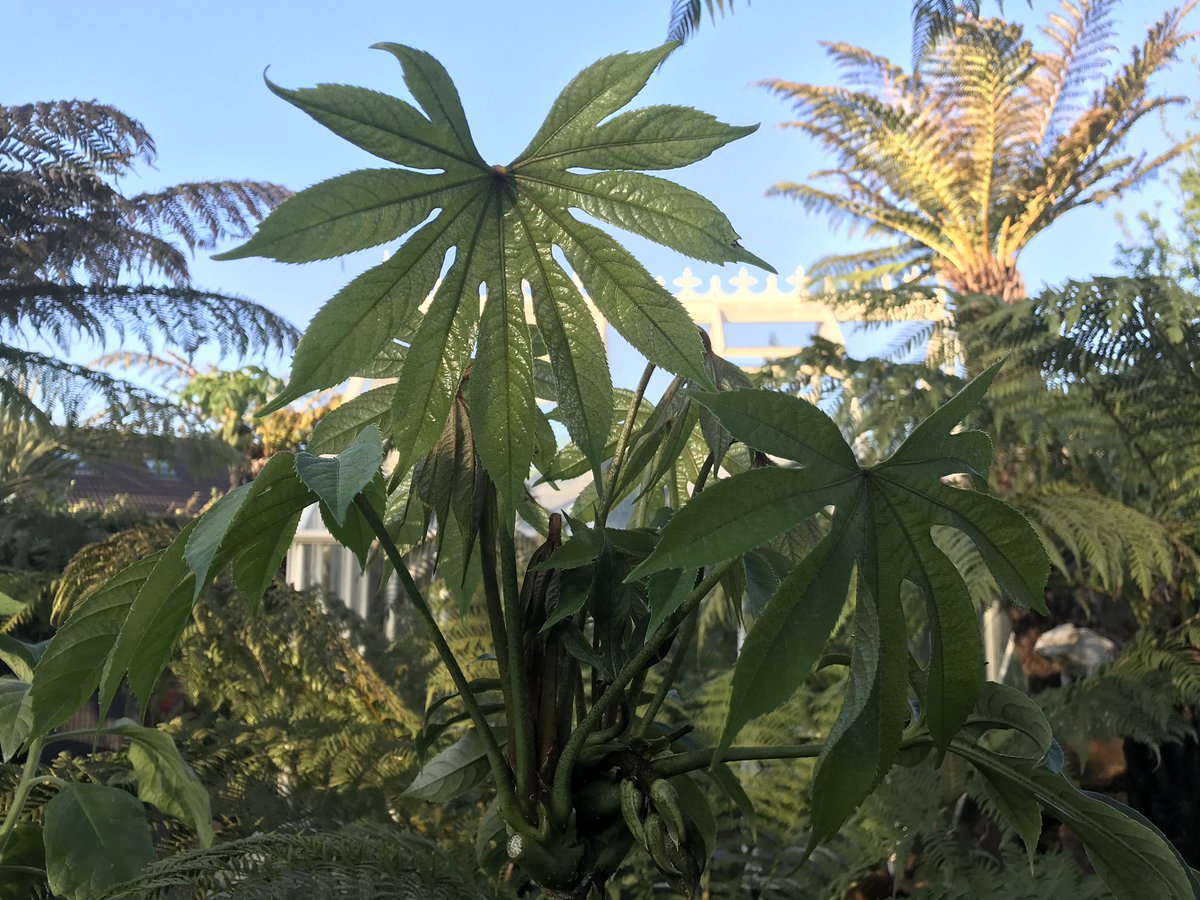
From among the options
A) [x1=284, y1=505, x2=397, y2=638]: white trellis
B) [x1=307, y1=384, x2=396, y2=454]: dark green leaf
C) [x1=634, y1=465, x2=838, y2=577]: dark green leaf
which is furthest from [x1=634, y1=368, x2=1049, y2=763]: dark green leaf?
[x1=284, y1=505, x2=397, y2=638]: white trellis

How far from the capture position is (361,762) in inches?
43.8

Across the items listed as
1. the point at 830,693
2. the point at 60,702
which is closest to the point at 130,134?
the point at 830,693

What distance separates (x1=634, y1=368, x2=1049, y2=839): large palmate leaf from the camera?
29cm

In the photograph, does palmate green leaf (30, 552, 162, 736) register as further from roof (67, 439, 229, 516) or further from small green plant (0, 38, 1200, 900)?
roof (67, 439, 229, 516)

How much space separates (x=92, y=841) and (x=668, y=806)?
1.29 ft

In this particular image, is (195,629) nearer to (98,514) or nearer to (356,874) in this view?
(356,874)

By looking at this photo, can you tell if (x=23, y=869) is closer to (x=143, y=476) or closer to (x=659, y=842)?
(x=659, y=842)

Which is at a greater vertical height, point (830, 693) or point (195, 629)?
point (195, 629)

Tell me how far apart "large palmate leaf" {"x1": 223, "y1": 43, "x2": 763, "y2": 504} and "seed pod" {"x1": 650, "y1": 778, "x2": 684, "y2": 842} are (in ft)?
0.39

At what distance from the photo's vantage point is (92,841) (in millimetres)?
549

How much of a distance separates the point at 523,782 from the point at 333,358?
0.18m

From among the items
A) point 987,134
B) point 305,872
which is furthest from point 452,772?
point 987,134

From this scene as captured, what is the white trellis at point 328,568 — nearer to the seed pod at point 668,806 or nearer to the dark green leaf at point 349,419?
the dark green leaf at point 349,419

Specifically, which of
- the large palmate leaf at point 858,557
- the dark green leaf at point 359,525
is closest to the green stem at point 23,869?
the dark green leaf at point 359,525
